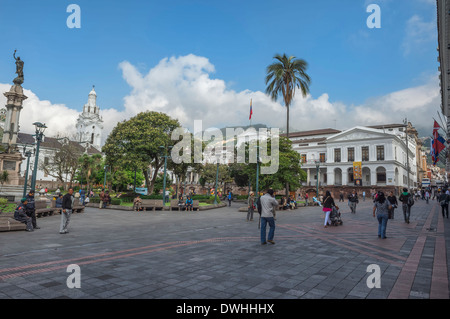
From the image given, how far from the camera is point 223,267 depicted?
5715 millimetres

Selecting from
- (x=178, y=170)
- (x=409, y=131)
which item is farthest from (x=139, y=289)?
(x=409, y=131)

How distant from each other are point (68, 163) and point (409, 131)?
78.5 m

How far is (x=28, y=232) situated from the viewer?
10.3 metres

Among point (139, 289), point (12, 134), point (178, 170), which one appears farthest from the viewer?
point (178, 170)

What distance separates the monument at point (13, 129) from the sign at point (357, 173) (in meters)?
51.7

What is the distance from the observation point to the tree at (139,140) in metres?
27.6

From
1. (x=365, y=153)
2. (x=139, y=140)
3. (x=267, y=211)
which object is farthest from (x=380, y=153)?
(x=267, y=211)

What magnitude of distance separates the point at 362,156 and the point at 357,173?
4.72 meters

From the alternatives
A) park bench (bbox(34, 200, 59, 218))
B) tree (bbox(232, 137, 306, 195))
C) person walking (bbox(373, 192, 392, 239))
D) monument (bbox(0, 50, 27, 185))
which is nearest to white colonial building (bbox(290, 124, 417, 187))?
tree (bbox(232, 137, 306, 195))

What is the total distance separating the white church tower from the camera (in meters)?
95.1

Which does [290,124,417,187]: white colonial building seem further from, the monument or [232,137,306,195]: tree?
the monument

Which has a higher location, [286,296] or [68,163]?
[68,163]
